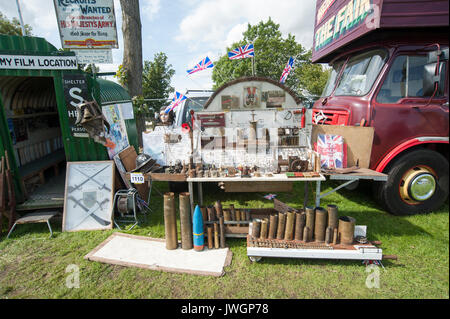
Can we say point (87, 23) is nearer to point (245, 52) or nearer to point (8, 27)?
point (245, 52)

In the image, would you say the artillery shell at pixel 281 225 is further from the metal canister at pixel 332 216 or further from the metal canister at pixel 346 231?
the metal canister at pixel 346 231

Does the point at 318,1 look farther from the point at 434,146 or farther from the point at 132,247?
the point at 132,247

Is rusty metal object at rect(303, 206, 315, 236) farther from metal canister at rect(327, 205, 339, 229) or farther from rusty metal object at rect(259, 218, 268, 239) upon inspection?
rusty metal object at rect(259, 218, 268, 239)

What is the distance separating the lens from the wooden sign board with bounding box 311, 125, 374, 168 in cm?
448

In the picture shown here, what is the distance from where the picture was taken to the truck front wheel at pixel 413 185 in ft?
14.6

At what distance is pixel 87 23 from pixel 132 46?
3325 millimetres

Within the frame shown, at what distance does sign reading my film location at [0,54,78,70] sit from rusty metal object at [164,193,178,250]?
3659 mm

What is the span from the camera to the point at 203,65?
729 cm

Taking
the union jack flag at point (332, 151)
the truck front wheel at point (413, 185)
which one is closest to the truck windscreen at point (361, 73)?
the union jack flag at point (332, 151)

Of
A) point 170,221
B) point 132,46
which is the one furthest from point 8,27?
point 170,221

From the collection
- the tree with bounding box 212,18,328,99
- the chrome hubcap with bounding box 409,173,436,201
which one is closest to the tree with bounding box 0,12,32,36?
the tree with bounding box 212,18,328,99

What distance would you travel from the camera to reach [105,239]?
177 inches

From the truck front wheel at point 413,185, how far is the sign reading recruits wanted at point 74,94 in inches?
262

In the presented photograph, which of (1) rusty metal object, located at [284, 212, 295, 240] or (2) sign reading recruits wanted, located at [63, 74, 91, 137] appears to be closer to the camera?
(1) rusty metal object, located at [284, 212, 295, 240]
